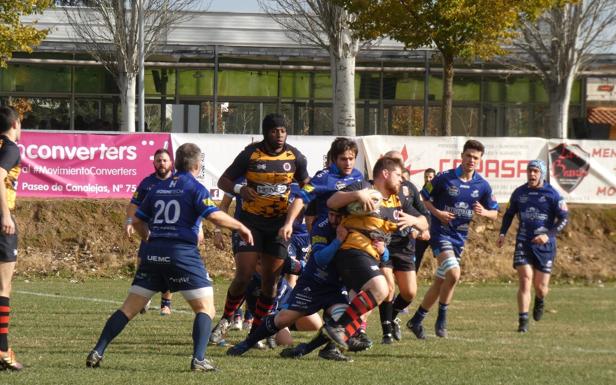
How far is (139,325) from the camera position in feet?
46.7

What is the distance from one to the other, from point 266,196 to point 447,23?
15.3 m

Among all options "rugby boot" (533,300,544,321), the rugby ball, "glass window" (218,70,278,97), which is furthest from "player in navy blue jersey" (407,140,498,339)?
"glass window" (218,70,278,97)

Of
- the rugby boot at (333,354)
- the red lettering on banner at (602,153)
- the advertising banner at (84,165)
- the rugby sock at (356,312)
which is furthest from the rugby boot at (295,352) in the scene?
the red lettering on banner at (602,153)

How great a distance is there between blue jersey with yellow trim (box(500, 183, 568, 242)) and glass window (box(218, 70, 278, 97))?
2801cm

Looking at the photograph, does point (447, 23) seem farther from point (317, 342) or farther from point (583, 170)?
point (317, 342)

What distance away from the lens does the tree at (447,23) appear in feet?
84.7

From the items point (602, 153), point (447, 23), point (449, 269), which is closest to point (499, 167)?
point (602, 153)

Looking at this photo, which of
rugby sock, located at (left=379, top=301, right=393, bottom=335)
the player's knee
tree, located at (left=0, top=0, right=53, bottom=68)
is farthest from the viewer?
tree, located at (left=0, top=0, right=53, bottom=68)

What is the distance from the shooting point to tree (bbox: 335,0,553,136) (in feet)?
84.7

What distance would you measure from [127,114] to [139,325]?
24.1 m

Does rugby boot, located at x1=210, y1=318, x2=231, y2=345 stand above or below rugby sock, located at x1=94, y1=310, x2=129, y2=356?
below

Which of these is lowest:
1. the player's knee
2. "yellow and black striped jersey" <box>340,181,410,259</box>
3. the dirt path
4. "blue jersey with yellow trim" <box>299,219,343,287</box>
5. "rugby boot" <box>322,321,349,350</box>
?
the dirt path

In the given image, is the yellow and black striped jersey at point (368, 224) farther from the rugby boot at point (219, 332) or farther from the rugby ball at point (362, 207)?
the rugby boot at point (219, 332)

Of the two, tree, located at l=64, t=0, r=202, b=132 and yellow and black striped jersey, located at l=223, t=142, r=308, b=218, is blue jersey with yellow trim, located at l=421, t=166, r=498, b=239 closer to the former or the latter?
yellow and black striped jersey, located at l=223, t=142, r=308, b=218
